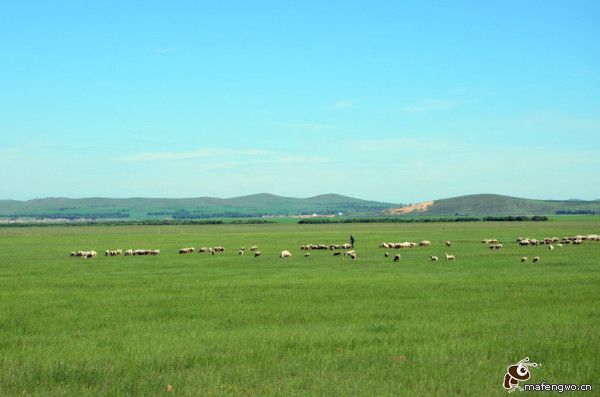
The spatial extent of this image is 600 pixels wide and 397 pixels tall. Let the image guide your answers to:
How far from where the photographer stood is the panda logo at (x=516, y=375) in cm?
1195

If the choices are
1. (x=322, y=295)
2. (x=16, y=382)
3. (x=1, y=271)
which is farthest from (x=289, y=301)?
(x=1, y=271)

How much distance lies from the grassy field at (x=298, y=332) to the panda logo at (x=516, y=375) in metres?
0.19

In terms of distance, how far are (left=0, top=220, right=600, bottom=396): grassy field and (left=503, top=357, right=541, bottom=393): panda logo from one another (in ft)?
0.63

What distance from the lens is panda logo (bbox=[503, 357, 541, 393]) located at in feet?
39.2

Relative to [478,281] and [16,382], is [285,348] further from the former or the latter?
[478,281]

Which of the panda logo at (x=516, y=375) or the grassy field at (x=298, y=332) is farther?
the grassy field at (x=298, y=332)

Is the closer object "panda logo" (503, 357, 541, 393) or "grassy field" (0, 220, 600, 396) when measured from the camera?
"panda logo" (503, 357, 541, 393)

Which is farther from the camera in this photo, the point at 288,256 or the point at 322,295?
the point at 288,256

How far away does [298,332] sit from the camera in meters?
17.2

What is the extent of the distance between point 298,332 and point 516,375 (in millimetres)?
6111

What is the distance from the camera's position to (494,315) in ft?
64.2

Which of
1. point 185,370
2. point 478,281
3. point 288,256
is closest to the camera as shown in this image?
point 185,370

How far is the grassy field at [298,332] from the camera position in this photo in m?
12.6

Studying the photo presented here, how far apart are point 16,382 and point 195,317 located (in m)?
7.80
